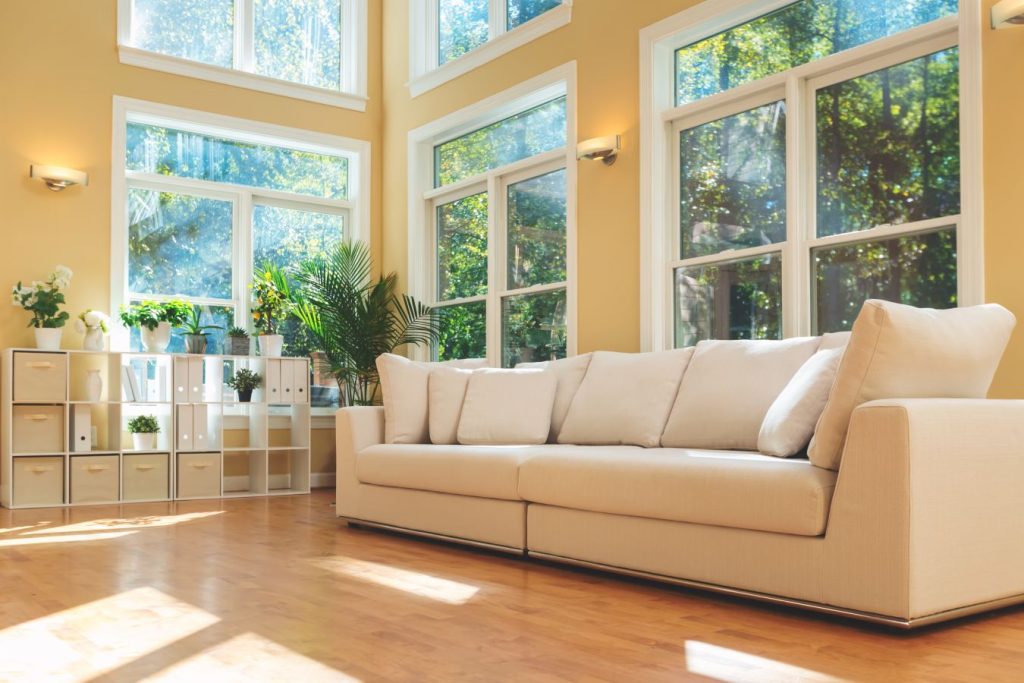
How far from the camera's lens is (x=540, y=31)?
5.74 m

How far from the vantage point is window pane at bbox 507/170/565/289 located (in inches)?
225

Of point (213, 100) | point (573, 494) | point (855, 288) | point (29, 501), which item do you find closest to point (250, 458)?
point (29, 501)

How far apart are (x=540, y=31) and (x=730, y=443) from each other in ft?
10.2

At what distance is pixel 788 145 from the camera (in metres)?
4.30

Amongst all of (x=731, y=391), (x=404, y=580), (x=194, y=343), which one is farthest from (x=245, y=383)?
(x=731, y=391)

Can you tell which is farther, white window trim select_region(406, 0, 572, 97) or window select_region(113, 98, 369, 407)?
window select_region(113, 98, 369, 407)

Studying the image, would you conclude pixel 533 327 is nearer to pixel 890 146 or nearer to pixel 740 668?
pixel 890 146

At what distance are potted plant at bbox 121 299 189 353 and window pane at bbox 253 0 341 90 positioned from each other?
1901 mm

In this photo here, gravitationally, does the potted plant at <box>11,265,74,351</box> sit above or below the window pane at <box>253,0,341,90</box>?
below

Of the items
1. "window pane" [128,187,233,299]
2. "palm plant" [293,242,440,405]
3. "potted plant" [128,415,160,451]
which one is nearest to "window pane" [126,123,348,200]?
"window pane" [128,187,233,299]

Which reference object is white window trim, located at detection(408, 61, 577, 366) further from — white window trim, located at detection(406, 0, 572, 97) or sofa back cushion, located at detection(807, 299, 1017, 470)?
sofa back cushion, located at detection(807, 299, 1017, 470)

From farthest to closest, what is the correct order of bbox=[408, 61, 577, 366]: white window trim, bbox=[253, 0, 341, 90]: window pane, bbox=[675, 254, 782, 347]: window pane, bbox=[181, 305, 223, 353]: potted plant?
bbox=[253, 0, 341, 90]: window pane, bbox=[181, 305, 223, 353]: potted plant, bbox=[408, 61, 577, 366]: white window trim, bbox=[675, 254, 782, 347]: window pane

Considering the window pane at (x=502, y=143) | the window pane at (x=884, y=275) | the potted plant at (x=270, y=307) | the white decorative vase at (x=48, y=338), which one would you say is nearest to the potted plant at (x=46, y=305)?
the white decorative vase at (x=48, y=338)

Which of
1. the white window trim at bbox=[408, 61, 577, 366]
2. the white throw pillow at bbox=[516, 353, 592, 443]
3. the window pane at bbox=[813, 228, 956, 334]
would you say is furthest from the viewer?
the white window trim at bbox=[408, 61, 577, 366]
